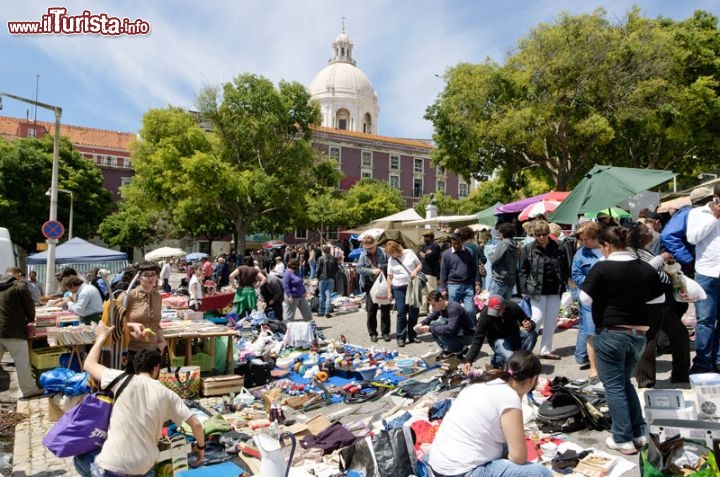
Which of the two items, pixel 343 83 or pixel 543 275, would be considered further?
pixel 343 83

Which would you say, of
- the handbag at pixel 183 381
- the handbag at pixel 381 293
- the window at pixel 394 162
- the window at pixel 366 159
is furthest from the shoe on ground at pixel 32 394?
the window at pixel 394 162

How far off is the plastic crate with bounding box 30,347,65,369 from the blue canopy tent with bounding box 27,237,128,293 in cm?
1124

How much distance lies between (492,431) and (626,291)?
1.65 metres

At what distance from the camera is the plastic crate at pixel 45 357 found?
7.67 m

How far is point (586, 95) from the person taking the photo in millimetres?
17828

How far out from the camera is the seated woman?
2.89 m

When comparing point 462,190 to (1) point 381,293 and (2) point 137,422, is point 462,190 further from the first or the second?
(2) point 137,422

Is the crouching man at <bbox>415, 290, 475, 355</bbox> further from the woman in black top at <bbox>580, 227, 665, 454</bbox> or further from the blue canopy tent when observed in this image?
the blue canopy tent

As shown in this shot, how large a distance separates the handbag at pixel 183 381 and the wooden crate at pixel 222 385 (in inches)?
4.5

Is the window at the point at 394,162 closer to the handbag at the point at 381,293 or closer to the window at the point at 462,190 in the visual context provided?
the window at the point at 462,190

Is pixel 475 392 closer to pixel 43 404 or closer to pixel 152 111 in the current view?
pixel 43 404

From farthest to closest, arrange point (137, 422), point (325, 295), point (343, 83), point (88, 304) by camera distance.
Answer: point (343, 83)
point (325, 295)
point (88, 304)
point (137, 422)

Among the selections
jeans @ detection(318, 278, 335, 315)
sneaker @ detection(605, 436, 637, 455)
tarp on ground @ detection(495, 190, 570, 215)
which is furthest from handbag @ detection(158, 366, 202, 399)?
tarp on ground @ detection(495, 190, 570, 215)

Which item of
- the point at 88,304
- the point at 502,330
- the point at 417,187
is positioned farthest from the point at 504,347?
the point at 417,187
